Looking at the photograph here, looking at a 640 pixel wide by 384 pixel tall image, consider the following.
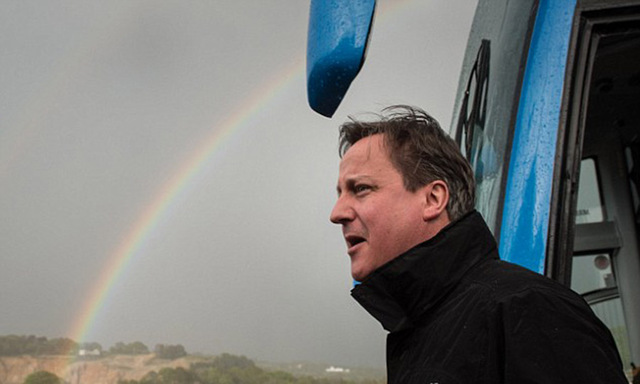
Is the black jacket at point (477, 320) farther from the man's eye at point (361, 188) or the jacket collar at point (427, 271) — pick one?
the man's eye at point (361, 188)

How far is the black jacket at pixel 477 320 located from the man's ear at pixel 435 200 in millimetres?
63

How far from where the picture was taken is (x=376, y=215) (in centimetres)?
111

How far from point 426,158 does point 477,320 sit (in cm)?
38

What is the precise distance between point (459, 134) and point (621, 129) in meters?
2.33

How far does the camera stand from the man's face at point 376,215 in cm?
110

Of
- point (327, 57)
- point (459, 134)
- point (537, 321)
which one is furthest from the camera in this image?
point (459, 134)

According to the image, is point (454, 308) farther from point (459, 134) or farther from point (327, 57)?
point (459, 134)

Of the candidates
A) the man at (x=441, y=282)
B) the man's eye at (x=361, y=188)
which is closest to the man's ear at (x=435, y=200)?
the man at (x=441, y=282)

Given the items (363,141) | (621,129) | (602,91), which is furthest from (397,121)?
(621,129)

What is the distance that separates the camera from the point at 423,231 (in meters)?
1.11

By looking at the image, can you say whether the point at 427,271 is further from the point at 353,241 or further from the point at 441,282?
the point at 353,241

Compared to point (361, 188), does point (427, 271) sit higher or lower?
lower

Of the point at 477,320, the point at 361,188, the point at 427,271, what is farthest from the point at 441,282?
the point at 361,188

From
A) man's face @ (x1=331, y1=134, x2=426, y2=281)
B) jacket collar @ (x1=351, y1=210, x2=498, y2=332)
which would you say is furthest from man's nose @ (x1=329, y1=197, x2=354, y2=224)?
jacket collar @ (x1=351, y1=210, x2=498, y2=332)
